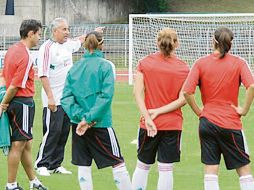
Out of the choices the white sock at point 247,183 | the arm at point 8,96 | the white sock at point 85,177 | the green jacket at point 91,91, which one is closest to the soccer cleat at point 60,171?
the arm at point 8,96

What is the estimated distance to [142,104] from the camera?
786 cm

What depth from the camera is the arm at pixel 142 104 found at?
7.78m

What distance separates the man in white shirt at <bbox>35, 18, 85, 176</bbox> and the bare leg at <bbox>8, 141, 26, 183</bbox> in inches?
46.1

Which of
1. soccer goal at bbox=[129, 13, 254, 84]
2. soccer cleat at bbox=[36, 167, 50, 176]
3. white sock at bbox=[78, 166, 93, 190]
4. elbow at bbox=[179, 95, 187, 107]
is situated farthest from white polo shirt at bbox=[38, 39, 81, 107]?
soccer goal at bbox=[129, 13, 254, 84]

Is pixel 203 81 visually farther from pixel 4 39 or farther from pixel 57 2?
pixel 57 2

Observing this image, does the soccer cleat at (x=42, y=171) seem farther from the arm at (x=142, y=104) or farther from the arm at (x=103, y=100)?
the arm at (x=142, y=104)

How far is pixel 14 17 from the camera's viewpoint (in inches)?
1837

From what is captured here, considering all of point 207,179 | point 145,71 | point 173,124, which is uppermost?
point 145,71

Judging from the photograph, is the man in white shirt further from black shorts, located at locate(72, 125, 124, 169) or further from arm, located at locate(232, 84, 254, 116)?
arm, located at locate(232, 84, 254, 116)

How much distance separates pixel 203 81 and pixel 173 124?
0.57 meters

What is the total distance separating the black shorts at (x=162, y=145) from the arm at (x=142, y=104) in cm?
12

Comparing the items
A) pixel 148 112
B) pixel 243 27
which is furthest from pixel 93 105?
pixel 243 27

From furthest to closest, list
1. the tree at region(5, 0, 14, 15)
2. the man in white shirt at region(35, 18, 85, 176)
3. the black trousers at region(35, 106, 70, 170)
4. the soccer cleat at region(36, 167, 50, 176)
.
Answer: the tree at region(5, 0, 14, 15) < the black trousers at region(35, 106, 70, 170) < the soccer cleat at region(36, 167, 50, 176) < the man in white shirt at region(35, 18, 85, 176)

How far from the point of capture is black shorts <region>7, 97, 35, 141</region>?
8.88m
